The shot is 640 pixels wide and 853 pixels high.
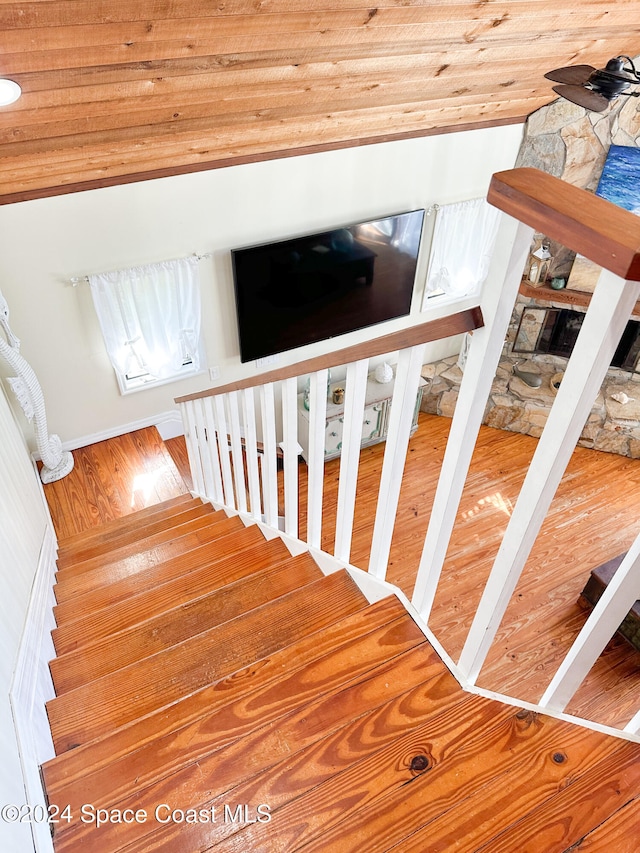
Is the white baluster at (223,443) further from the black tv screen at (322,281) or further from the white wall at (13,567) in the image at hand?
the black tv screen at (322,281)

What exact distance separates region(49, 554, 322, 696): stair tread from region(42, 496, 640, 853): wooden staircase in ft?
0.53

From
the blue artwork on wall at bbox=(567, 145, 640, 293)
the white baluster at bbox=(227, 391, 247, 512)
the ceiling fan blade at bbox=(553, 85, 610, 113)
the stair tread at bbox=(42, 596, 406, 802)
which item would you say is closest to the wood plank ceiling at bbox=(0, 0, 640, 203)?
the ceiling fan blade at bbox=(553, 85, 610, 113)

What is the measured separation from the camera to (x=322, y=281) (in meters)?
4.73

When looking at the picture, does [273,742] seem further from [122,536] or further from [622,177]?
[622,177]

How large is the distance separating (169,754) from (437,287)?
498 centimetres

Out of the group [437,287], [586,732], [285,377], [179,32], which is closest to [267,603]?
[285,377]

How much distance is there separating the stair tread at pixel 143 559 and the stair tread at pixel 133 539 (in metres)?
0.06

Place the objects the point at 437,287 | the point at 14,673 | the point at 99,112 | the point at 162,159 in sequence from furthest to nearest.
→ the point at 437,287 < the point at 162,159 < the point at 99,112 < the point at 14,673

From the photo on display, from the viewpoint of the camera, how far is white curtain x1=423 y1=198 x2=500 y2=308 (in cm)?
508

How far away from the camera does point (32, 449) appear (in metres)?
4.38

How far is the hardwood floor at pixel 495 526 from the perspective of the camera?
11.5ft

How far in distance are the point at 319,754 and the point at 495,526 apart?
12.0 feet

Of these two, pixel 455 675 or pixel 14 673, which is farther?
pixel 14 673

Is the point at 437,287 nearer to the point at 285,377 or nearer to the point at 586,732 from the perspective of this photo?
the point at 285,377
